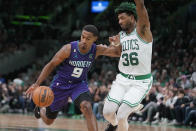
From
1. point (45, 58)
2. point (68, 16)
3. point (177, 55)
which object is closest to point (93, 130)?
point (177, 55)

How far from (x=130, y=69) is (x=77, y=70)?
1309 millimetres

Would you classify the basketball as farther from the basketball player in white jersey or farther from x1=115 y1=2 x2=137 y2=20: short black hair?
x1=115 y1=2 x2=137 y2=20: short black hair

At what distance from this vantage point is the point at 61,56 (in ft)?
26.2

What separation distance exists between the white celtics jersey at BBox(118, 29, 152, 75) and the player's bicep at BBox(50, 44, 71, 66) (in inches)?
47.8

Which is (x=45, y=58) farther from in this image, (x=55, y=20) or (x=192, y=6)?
(x=192, y=6)

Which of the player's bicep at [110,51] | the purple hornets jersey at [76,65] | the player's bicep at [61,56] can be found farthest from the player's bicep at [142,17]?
the player's bicep at [61,56]

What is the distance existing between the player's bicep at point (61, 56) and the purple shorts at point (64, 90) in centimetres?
63

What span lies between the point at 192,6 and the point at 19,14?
13.7 meters

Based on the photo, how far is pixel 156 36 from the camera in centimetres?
2044

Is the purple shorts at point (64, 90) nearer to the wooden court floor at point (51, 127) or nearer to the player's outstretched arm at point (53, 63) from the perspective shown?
the player's outstretched arm at point (53, 63)

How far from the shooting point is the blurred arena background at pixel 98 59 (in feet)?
47.8

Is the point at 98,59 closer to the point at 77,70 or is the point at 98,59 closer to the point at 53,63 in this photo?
the point at 77,70

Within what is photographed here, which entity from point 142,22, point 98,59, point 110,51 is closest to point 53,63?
point 110,51

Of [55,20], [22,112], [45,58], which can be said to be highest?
[55,20]
